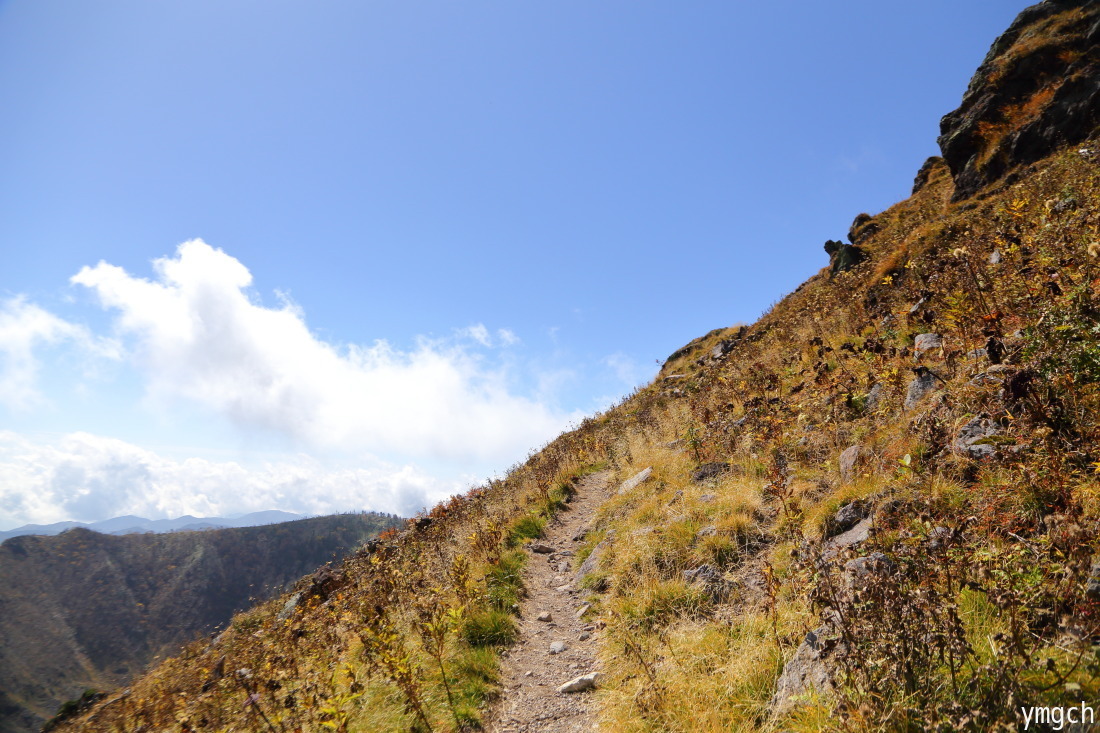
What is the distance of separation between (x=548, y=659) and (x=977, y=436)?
538cm

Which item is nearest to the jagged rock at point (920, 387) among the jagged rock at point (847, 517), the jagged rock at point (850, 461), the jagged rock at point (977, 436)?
the jagged rock at point (850, 461)

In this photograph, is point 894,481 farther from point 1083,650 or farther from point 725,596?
point 1083,650

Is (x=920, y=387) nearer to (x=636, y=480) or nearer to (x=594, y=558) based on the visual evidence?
(x=594, y=558)

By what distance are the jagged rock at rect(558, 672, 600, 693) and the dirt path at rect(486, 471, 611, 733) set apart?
42 millimetres

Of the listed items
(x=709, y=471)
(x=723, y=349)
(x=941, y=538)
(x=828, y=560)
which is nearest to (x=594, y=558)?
(x=709, y=471)

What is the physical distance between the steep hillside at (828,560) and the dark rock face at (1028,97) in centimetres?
715

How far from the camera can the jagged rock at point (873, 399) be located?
710 centimetres

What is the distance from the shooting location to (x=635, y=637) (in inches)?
206

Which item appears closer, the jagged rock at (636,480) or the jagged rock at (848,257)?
the jagged rock at (636,480)

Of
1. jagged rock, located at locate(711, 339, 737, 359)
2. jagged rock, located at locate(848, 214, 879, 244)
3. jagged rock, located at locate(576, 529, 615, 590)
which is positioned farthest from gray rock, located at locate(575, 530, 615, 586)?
jagged rock, located at locate(848, 214, 879, 244)

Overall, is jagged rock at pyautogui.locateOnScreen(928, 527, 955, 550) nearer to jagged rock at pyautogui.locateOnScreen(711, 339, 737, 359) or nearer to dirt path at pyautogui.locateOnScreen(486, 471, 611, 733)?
dirt path at pyautogui.locateOnScreen(486, 471, 611, 733)

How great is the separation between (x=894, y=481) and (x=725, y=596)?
7.26 feet

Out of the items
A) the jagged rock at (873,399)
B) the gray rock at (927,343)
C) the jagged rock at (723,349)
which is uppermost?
the jagged rock at (723,349)

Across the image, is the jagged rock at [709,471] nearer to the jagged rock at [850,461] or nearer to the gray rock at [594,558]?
the gray rock at [594,558]
